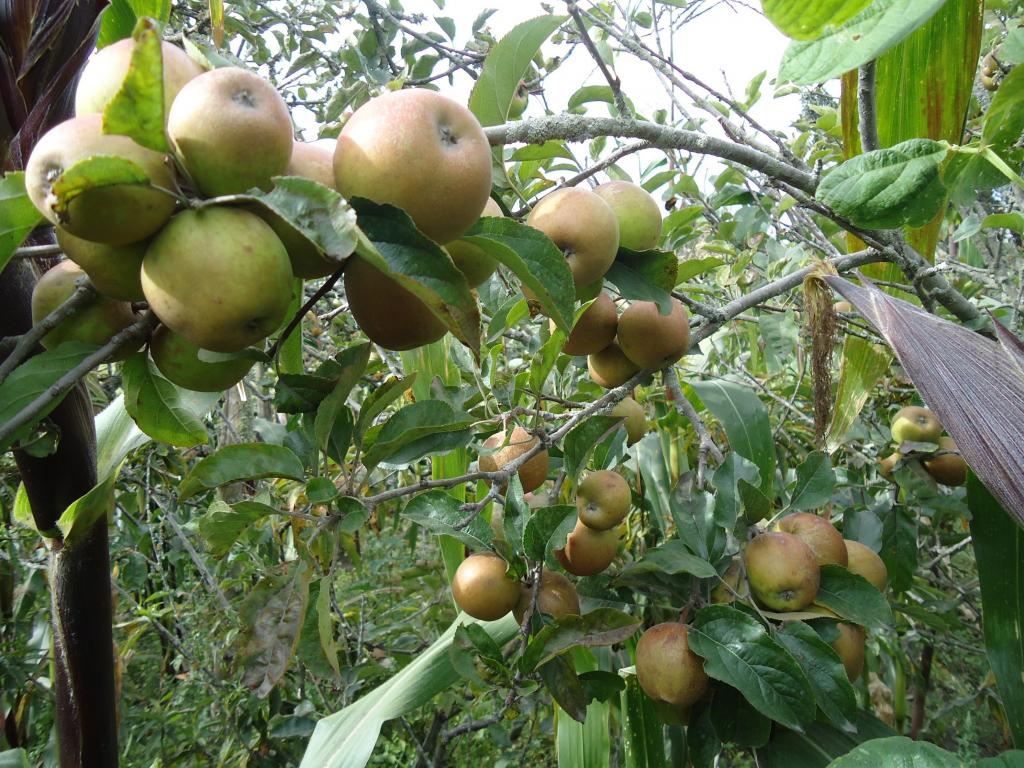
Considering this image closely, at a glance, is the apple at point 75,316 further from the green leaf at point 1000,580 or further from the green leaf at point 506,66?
the green leaf at point 1000,580

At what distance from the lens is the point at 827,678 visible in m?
0.85

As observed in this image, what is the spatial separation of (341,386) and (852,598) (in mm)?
723

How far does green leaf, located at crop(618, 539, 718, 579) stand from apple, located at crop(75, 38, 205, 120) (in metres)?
0.73

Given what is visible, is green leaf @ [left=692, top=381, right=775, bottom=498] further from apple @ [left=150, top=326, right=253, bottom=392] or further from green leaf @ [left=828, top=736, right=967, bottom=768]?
apple @ [left=150, top=326, right=253, bottom=392]

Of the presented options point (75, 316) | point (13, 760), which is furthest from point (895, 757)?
point (13, 760)

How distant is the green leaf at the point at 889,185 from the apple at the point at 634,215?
18 centimetres

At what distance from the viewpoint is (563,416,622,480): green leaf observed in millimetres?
917

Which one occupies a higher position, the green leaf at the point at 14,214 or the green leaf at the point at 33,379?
the green leaf at the point at 14,214

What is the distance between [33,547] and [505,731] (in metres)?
1.64

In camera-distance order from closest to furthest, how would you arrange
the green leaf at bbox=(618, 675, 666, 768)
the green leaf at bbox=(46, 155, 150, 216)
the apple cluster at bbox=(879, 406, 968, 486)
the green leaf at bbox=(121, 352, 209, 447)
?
the green leaf at bbox=(46, 155, 150, 216)
the green leaf at bbox=(121, 352, 209, 447)
the green leaf at bbox=(618, 675, 666, 768)
the apple cluster at bbox=(879, 406, 968, 486)

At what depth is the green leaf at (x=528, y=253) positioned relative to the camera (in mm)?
498

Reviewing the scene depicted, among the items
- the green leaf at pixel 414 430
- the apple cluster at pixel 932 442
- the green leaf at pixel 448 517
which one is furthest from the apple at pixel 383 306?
the apple cluster at pixel 932 442

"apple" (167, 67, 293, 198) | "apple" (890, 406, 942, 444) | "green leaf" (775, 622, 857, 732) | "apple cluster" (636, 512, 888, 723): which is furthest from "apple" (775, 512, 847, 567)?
"apple" (167, 67, 293, 198)

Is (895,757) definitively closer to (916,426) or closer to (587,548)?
(587,548)
